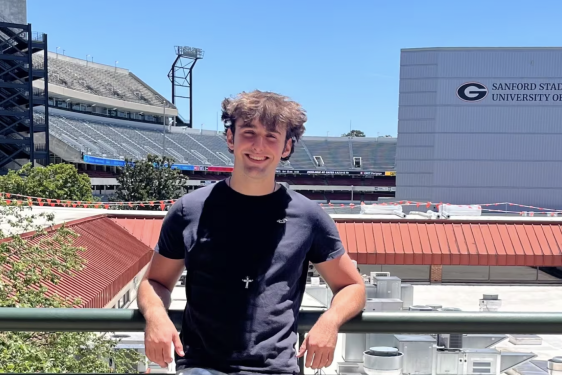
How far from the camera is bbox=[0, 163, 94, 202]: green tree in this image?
90.0 ft

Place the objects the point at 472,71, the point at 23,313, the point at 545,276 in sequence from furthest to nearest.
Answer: the point at 472,71 < the point at 545,276 < the point at 23,313

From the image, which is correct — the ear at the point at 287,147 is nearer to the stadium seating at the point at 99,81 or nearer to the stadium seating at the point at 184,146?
the stadium seating at the point at 184,146

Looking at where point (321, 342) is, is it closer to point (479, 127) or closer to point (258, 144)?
point (258, 144)

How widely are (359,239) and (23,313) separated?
61.2ft

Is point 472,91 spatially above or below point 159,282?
above

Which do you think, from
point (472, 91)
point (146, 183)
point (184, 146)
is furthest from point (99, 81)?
point (472, 91)

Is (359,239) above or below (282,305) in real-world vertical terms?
below

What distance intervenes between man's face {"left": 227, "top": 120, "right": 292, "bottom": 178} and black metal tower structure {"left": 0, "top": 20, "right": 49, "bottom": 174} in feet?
137

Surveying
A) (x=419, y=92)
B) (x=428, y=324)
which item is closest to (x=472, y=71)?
(x=419, y=92)

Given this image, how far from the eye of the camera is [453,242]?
67.2 feet

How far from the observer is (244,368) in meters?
2.00

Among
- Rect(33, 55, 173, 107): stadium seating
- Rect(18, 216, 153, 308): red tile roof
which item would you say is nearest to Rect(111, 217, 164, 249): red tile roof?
Rect(18, 216, 153, 308): red tile roof

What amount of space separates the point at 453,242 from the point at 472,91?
18.9m

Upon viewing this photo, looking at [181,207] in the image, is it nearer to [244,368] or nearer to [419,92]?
[244,368]
